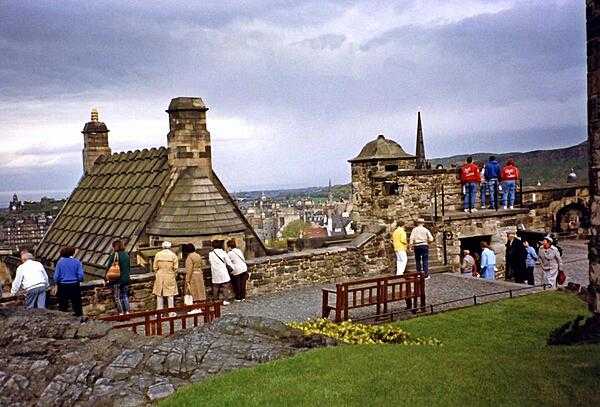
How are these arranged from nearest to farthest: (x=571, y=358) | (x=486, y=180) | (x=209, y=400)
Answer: (x=209, y=400), (x=571, y=358), (x=486, y=180)

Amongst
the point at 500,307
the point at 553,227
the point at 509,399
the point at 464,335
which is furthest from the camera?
the point at 553,227

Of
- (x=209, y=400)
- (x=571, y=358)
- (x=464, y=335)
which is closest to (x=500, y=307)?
(x=464, y=335)

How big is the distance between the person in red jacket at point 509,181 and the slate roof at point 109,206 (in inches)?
429

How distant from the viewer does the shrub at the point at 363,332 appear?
11.2 m

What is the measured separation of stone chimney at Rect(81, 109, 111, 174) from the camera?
28.2 metres

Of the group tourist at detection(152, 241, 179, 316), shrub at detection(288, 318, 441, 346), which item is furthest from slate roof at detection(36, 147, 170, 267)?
shrub at detection(288, 318, 441, 346)

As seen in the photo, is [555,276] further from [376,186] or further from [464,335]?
[376,186]

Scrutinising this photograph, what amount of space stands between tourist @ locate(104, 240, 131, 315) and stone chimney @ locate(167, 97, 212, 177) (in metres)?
6.06

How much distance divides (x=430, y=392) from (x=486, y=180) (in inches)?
632

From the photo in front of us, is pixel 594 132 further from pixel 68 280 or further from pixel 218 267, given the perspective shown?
pixel 68 280

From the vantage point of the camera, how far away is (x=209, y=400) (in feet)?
23.2

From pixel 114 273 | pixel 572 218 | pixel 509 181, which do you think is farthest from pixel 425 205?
pixel 114 273

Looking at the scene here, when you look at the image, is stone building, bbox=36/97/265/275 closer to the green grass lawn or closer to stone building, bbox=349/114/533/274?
stone building, bbox=349/114/533/274

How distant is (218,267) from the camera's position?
15.0m
